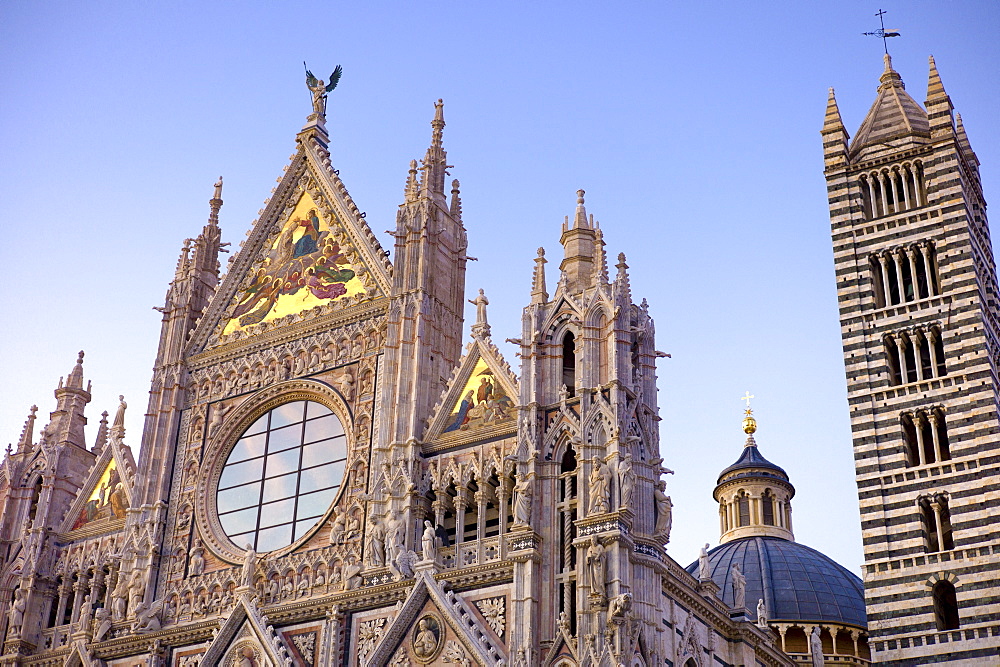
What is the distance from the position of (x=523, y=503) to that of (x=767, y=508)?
28.3 metres

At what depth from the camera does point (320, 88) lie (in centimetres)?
3241

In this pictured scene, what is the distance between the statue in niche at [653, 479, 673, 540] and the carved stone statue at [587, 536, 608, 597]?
55.5 inches

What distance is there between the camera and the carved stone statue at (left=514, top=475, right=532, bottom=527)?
900 inches

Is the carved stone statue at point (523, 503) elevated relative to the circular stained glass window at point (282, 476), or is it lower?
lower

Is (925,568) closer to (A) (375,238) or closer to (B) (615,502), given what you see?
(B) (615,502)

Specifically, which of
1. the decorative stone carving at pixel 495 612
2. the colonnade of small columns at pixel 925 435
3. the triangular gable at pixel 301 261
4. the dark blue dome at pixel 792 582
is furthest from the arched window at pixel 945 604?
the dark blue dome at pixel 792 582

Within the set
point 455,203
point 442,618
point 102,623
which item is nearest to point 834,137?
point 455,203

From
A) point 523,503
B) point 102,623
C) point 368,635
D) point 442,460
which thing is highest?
point 442,460

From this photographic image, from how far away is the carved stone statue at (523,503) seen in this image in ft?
75.0

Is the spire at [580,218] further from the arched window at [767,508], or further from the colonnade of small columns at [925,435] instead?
the arched window at [767,508]

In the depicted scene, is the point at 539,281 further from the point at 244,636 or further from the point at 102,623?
the point at 102,623

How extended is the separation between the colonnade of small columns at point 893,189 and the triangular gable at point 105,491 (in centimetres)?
1730

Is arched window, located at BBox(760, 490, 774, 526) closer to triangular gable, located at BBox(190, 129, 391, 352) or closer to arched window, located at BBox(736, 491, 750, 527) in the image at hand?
arched window, located at BBox(736, 491, 750, 527)

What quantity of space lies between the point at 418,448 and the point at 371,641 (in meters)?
3.48
